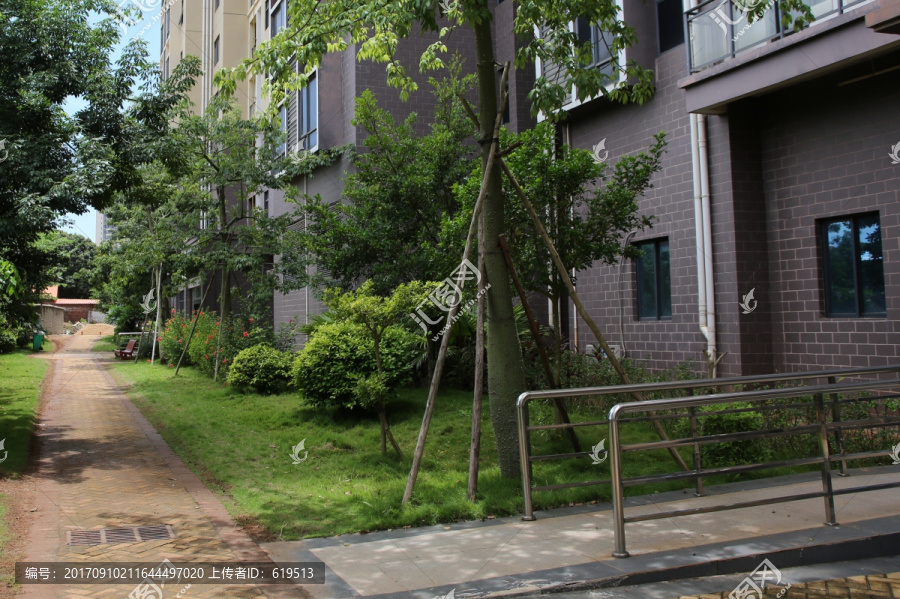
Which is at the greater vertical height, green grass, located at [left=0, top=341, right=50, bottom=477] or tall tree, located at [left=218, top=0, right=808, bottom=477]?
tall tree, located at [left=218, top=0, right=808, bottom=477]

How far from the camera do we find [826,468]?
592 cm

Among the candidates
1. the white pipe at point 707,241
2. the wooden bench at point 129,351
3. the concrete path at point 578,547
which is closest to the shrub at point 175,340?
the wooden bench at point 129,351

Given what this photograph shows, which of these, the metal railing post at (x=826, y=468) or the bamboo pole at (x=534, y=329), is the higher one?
the bamboo pole at (x=534, y=329)

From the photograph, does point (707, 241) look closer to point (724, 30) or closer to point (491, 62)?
point (724, 30)

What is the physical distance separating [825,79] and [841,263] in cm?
266

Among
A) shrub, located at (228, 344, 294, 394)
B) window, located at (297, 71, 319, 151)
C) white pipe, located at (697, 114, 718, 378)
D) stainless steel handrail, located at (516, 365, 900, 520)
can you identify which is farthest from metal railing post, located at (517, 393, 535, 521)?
window, located at (297, 71, 319, 151)

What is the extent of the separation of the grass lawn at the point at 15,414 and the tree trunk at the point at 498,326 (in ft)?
15.1

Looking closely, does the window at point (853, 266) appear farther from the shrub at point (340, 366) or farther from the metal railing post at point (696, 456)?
the shrub at point (340, 366)

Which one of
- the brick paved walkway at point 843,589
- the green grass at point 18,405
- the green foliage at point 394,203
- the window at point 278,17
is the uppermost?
the window at point 278,17

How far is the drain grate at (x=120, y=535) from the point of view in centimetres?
591

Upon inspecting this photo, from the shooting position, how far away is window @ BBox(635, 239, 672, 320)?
12312mm

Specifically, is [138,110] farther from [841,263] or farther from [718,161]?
[841,263]

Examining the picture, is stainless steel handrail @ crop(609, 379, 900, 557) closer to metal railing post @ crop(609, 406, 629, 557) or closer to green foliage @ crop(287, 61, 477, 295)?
metal railing post @ crop(609, 406, 629, 557)

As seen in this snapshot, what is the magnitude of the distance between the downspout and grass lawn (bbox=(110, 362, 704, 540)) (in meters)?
2.08
